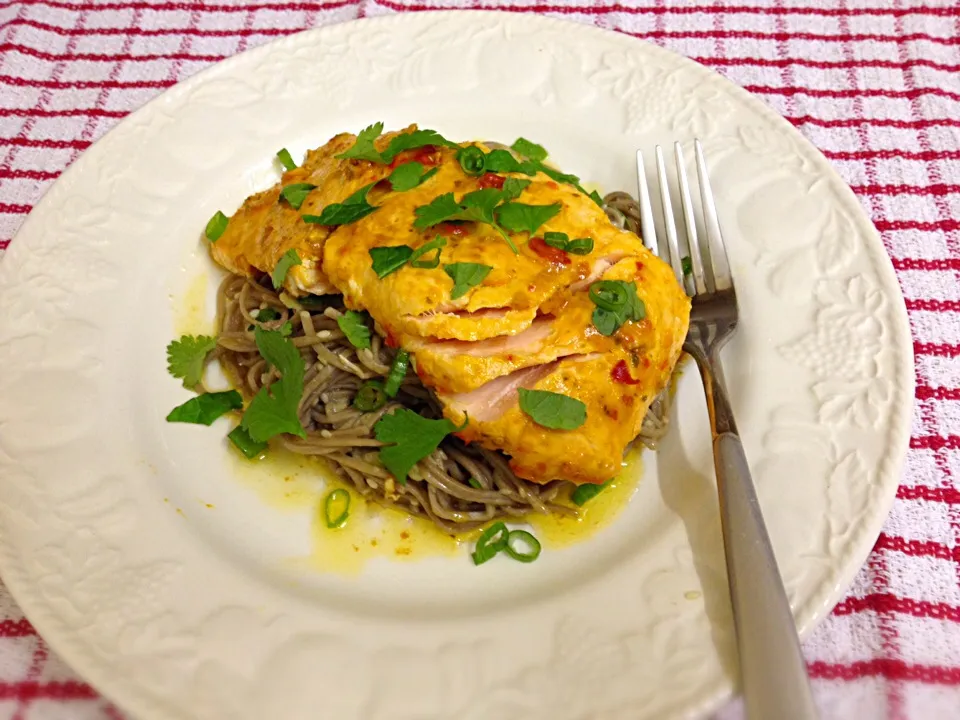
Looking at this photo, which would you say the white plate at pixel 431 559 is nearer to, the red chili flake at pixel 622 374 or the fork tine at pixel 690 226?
the fork tine at pixel 690 226

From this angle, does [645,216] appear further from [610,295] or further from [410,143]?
[410,143]

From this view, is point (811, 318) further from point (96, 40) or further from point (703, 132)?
point (96, 40)

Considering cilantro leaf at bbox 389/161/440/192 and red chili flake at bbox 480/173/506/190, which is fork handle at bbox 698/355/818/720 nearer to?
red chili flake at bbox 480/173/506/190

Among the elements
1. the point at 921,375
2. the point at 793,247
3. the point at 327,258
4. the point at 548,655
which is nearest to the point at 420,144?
the point at 327,258

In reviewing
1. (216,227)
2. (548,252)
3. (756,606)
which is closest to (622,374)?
(548,252)

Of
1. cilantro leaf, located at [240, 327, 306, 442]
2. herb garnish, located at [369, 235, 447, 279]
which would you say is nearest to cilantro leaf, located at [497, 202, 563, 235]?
herb garnish, located at [369, 235, 447, 279]

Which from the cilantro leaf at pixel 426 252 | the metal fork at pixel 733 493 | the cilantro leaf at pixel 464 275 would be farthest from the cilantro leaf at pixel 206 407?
the metal fork at pixel 733 493
